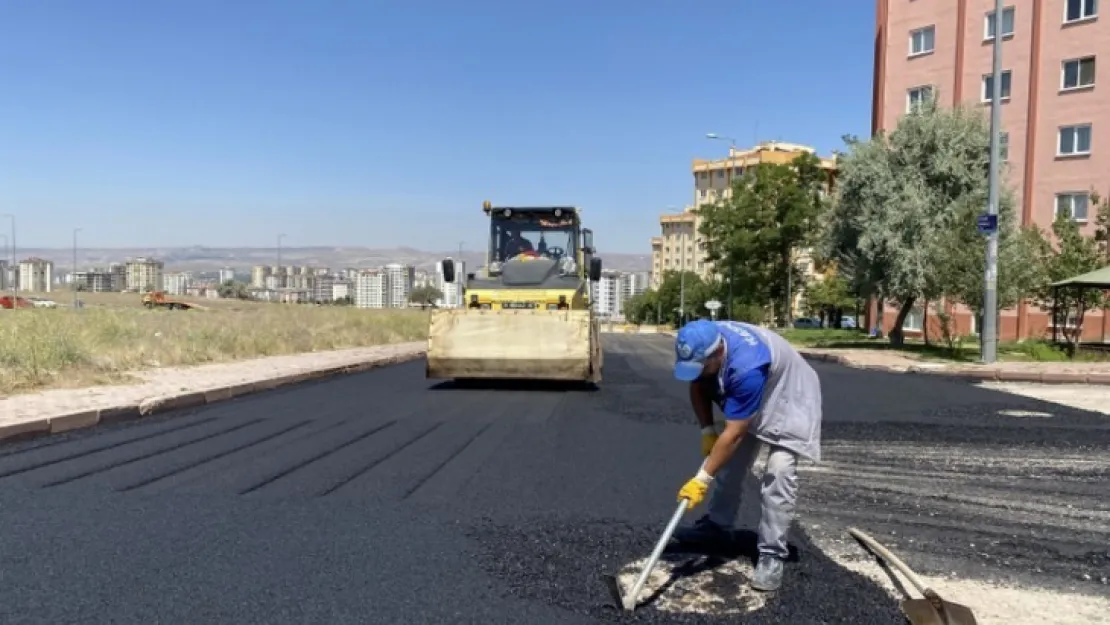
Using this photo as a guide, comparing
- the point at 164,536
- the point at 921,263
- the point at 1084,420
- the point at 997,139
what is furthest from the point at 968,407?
the point at 921,263

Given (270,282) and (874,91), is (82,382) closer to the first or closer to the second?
(874,91)

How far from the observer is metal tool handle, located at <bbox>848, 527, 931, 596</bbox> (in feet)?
13.4

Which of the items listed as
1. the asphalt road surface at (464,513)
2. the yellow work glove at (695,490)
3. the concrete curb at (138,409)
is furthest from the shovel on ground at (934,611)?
the concrete curb at (138,409)

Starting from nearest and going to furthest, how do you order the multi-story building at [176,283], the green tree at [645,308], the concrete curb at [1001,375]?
1. the concrete curb at [1001,375]
2. the green tree at [645,308]
3. the multi-story building at [176,283]

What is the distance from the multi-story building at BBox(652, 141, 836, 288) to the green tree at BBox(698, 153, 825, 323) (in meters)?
51.6

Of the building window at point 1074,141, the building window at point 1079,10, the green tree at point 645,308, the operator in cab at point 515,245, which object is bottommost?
the green tree at point 645,308

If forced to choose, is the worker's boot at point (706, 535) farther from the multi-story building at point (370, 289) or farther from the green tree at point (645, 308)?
the multi-story building at point (370, 289)

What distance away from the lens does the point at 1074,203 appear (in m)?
33.3

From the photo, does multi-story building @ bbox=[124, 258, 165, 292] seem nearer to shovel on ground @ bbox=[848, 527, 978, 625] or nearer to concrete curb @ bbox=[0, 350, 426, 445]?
concrete curb @ bbox=[0, 350, 426, 445]

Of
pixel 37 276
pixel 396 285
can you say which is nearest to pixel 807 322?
pixel 396 285

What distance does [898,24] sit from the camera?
127ft

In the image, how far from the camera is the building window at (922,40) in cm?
3772

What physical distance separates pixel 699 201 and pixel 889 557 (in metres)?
121

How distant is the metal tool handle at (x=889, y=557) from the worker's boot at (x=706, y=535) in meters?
0.75
